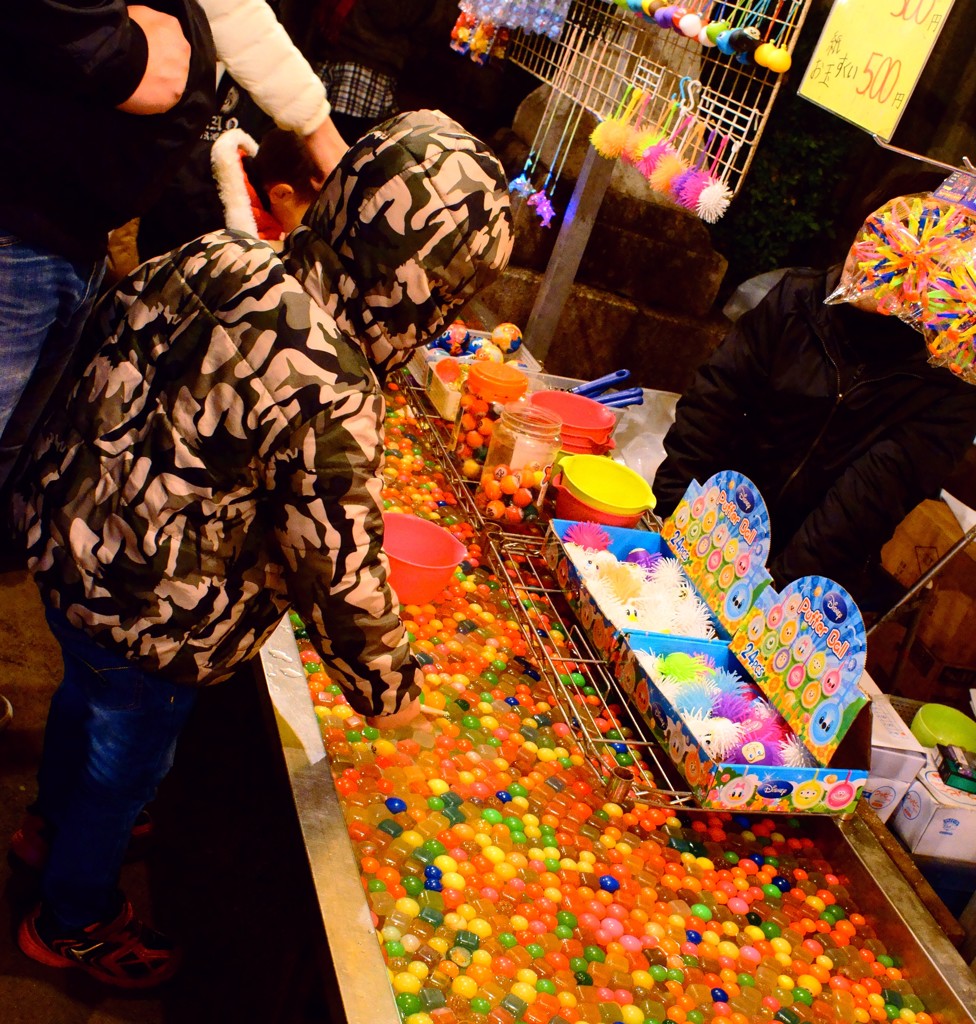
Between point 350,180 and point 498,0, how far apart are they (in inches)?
109

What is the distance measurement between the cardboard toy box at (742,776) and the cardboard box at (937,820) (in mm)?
420

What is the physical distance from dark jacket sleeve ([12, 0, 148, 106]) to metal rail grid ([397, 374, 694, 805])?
133cm

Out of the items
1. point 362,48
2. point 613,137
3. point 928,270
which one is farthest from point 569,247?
point 362,48

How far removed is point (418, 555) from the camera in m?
2.30

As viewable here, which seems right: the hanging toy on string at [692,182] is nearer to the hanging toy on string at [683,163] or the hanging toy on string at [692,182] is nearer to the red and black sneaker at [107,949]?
the hanging toy on string at [683,163]

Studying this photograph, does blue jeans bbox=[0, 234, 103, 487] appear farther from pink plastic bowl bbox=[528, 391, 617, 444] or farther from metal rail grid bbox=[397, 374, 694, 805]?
pink plastic bowl bbox=[528, 391, 617, 444]

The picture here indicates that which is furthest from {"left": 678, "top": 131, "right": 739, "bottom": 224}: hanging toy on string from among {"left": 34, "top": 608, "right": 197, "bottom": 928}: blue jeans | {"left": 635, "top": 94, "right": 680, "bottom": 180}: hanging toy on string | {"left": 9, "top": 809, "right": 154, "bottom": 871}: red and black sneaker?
{"left": 9, "top": 809, "right": 154, "bottom": 871}: red and black sneaker

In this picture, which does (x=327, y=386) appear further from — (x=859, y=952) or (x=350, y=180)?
(x=859, y=952)

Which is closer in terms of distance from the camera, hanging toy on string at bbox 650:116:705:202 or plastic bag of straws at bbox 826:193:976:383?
plastic bag of straws at bbox 826:193:976:383

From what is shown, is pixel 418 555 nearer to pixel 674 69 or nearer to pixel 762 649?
pixel 762 649

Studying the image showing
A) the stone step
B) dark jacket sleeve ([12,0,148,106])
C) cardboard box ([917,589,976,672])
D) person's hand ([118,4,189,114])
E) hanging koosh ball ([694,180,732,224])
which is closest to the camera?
dark jacket sleeve ([12,0,148,106])

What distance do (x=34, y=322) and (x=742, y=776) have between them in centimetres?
158

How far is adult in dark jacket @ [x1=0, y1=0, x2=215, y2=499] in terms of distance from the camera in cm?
151

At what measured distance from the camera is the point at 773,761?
76.3 inches
